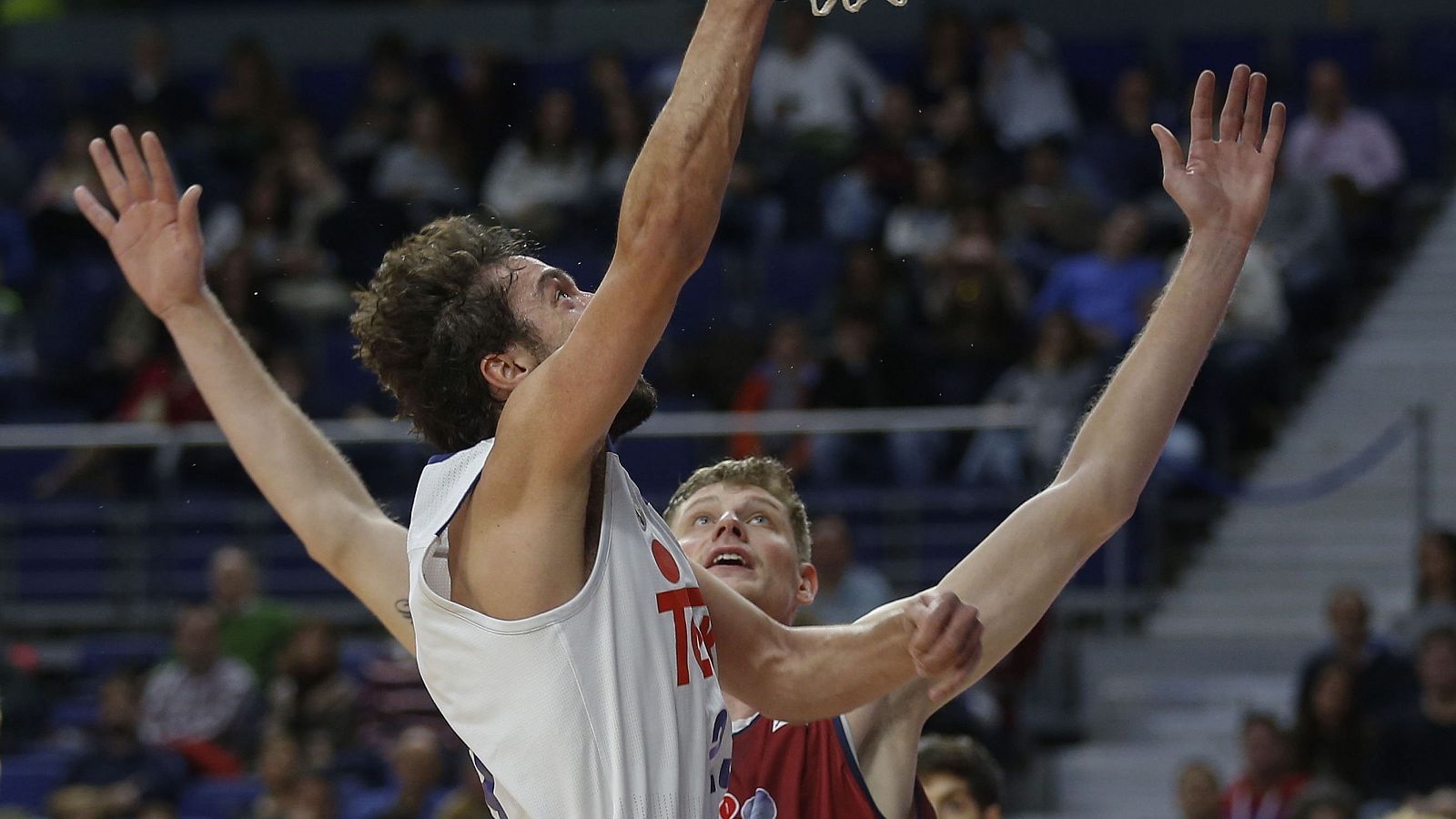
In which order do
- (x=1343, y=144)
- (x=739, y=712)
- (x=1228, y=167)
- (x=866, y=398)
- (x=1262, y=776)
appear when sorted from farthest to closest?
1. (x=1343, y=144)
2. (x=866, y=398)
3. (x=1262, y=776)
4. (x=739, y=712)
5. (x=1228, y=167)

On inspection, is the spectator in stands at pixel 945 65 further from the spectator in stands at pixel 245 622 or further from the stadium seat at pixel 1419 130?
the spectator in stands at pixel 245 622

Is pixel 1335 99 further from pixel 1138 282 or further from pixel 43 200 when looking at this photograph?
pixel 43 200

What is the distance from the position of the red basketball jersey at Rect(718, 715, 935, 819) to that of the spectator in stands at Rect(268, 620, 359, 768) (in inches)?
236

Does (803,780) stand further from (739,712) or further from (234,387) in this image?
(234,387)

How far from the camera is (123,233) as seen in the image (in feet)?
13.3

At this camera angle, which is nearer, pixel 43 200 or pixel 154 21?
pixel 43 200

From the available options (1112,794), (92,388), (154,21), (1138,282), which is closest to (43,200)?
(92,388)

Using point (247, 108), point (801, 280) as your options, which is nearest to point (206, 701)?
point (801, 280)

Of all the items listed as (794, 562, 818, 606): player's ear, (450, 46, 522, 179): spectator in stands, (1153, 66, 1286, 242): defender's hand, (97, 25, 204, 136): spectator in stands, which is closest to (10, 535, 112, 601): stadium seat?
(450, 46, 522, 179): spectator in stands

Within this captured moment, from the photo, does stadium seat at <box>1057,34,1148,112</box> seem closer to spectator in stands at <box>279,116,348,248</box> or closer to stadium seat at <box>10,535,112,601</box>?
spectator in stands at <box>279,116,348,248</box>

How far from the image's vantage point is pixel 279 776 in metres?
9.14

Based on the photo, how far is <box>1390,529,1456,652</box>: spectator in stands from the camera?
8.93 meters

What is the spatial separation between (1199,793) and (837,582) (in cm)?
184

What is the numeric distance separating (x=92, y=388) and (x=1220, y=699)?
6.71 m
